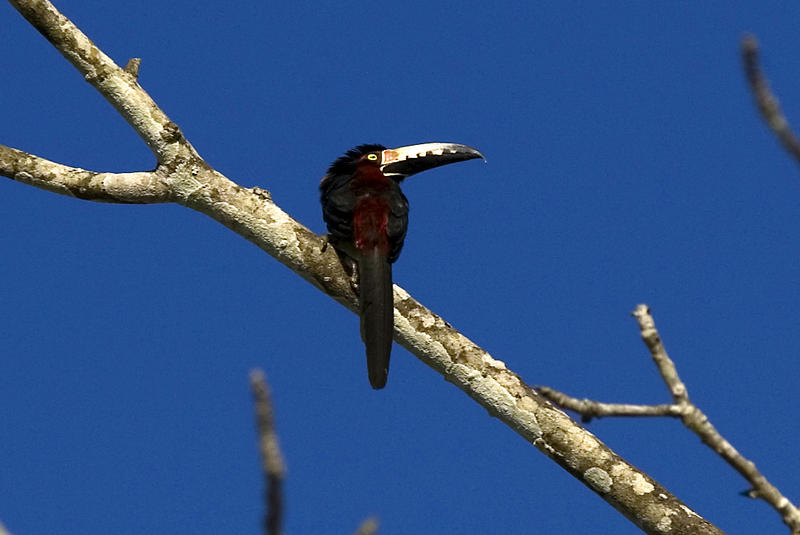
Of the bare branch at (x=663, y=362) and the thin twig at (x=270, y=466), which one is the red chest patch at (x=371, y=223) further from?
the thin twig at (x=270, y=466)

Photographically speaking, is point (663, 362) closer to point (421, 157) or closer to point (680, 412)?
point (680, 412)

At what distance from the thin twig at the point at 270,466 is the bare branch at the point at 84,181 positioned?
339cm

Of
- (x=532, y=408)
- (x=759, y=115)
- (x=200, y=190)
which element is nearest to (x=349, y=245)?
(x=200, y=190)

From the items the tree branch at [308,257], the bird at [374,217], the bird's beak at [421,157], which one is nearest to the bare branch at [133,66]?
the tree branch at [308,257]

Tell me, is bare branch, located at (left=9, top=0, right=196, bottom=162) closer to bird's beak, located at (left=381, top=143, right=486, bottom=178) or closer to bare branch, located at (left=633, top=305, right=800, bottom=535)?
bird's beak, located at (left=381, top=143, right=486, bottom=178)

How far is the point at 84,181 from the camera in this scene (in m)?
5.23

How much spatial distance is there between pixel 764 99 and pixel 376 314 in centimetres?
305

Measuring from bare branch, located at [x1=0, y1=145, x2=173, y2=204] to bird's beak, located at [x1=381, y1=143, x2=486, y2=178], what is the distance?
178cm

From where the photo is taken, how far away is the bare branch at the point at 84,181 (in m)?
5.20

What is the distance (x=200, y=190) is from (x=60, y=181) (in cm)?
70

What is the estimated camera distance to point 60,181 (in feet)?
17.2

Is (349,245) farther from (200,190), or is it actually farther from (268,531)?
(268,531)

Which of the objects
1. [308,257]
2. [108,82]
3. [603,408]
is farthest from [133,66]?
[603,408]

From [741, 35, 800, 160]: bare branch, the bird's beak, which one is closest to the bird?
the bird's beak
